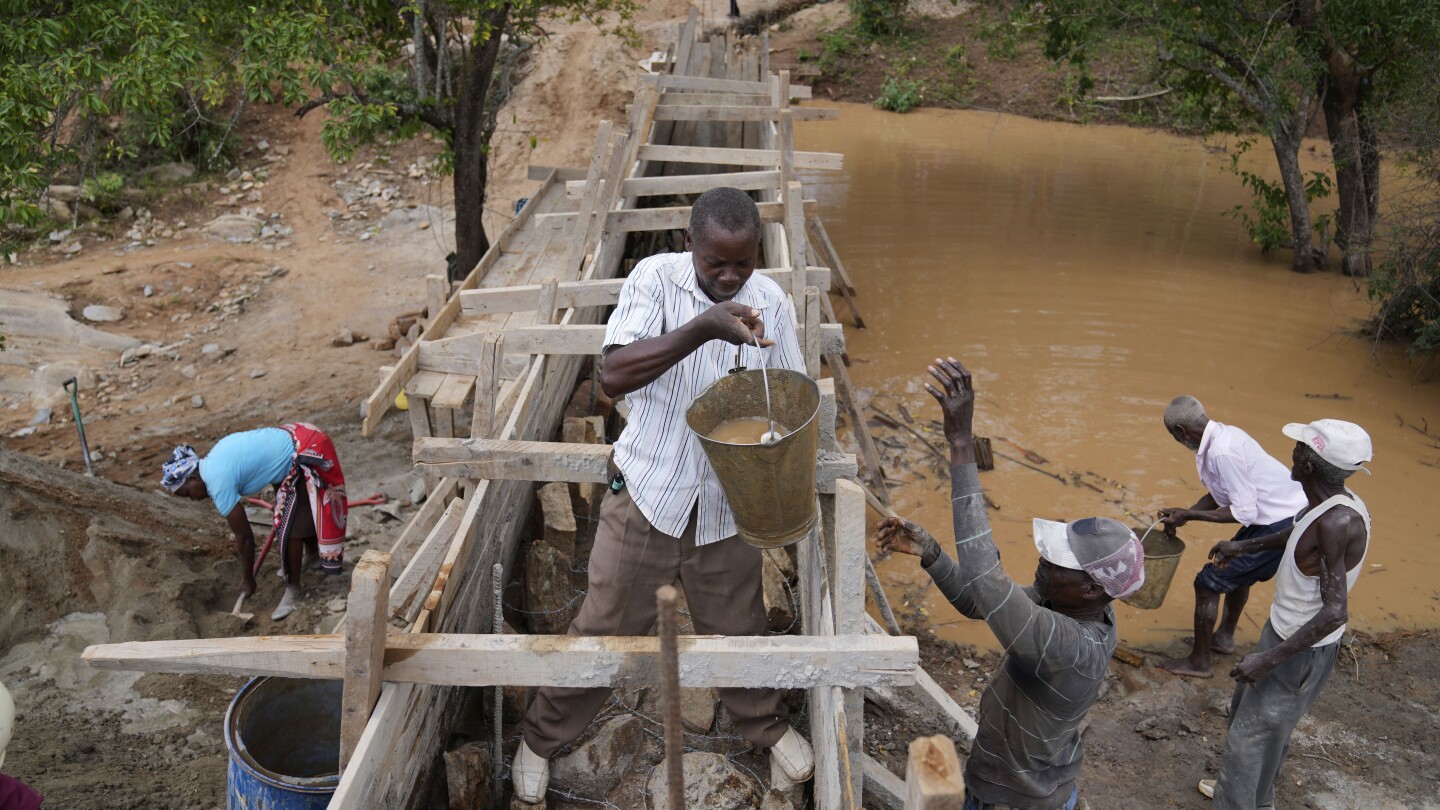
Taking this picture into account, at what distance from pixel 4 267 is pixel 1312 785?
13.1 meters

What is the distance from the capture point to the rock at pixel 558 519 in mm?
4297

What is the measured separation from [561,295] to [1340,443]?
10.3ft

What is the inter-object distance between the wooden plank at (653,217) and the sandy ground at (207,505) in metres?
2.48

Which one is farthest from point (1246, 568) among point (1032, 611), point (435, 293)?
point (435, 293)

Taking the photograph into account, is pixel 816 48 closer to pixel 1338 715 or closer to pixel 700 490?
pixel 1338 715

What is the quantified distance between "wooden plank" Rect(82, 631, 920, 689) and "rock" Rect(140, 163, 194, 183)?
1325 centimetres

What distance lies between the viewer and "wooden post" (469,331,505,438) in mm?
3607

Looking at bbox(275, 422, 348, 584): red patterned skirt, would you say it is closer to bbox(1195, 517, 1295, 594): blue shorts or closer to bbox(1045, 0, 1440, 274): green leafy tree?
bbox(1195, 517, 1295, 594): blue shorts

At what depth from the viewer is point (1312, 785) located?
14.9 ft

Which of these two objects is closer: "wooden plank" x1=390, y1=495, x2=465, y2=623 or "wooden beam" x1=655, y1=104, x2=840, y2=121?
"wooden plank" x1=390, y1=495, x2=465, y2=623

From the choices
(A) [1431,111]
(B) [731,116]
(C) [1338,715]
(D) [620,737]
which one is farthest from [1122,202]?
(D) [620,737]

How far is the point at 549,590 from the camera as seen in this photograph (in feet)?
13.6

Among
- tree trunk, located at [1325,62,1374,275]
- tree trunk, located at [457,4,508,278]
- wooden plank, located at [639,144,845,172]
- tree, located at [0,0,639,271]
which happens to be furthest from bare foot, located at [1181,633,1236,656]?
tree trunk, located at [457,4,508,278]

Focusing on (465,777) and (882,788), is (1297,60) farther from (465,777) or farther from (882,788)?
(465,777)
